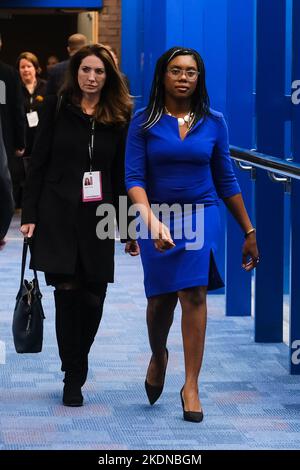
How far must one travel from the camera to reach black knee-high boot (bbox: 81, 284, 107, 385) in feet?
21.7

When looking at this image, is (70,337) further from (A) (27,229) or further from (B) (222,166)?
(B) (222,166)

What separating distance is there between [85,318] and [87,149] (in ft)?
2.69

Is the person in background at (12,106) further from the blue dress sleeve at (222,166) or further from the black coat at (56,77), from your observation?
the blue dress sleeve at (222,166)

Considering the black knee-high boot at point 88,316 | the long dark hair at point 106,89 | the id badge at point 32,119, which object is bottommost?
the id badge at point 32,119

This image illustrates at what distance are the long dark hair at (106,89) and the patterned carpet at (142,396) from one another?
1.37m

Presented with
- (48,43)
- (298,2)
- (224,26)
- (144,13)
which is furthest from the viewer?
(48,43)

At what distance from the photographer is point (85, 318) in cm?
665

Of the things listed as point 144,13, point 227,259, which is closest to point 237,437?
point 227,259

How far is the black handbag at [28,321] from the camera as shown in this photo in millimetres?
6453

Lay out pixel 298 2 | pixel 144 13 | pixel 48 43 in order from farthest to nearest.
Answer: pixel 48 43, pixel 144 13, pixel 298 2

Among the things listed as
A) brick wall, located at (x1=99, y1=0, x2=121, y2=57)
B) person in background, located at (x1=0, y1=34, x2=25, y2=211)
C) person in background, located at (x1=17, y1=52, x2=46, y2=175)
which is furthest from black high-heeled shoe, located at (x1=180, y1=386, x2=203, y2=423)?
brick wall, located at (x1=99, y1=0, x2=121, y2=57)

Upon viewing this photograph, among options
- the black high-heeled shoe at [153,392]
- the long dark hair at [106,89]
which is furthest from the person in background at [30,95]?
the black high-heeled shoe at [153,392]
